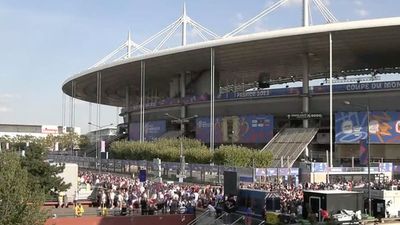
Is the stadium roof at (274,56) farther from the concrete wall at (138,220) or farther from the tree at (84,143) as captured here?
the concrete wall at (138,220)

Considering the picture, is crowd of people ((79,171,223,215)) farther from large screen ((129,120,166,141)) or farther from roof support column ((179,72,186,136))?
large screen ((129,120,166,141))

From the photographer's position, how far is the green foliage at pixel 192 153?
187 feet

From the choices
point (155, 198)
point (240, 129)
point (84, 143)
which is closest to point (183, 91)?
point (240, 129)

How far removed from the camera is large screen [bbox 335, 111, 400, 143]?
7019 centimetres

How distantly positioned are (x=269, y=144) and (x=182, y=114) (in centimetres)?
1941

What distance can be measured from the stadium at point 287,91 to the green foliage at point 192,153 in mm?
3216

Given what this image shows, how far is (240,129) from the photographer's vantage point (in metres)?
80.9

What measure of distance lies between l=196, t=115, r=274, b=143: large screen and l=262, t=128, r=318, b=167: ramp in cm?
216

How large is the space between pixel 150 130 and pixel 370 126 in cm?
3962

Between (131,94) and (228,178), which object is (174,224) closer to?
(228,178)

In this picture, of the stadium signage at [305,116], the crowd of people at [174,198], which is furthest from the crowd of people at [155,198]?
the stadium signage at [305,116]

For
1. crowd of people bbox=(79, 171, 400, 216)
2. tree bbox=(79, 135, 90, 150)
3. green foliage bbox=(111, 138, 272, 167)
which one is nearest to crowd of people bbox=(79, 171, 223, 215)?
crowd of people bbox=(79, 171, 400, 216)

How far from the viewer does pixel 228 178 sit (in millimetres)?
30438

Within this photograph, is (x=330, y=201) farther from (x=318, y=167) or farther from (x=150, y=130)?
(x=150, y=130)
